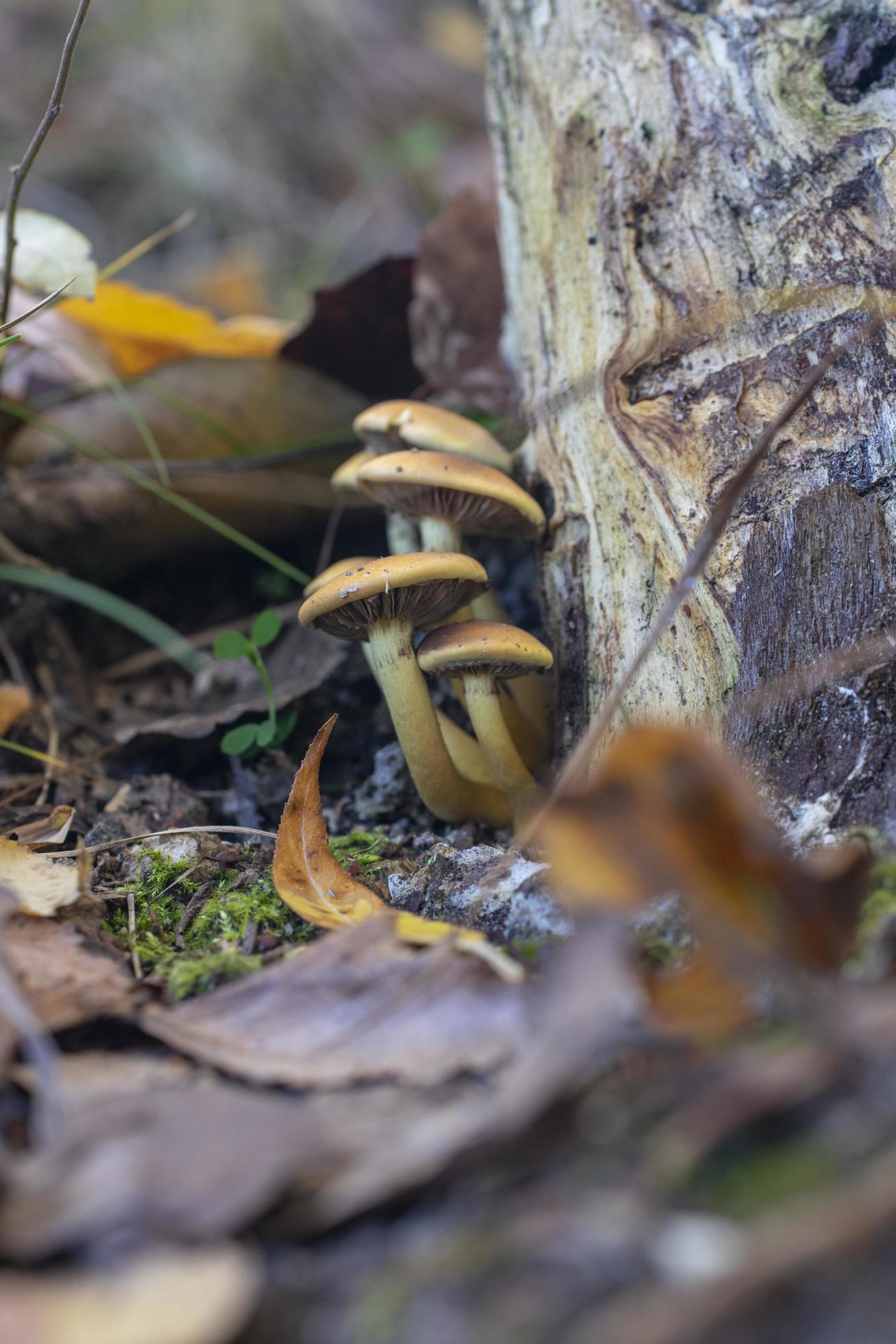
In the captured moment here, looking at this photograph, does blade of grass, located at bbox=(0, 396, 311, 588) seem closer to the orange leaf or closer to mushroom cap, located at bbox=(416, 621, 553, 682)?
mushroom cap, located at bbox=(416, 621, 553, 682)

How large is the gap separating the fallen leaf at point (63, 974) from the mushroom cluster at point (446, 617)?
2.95 ft

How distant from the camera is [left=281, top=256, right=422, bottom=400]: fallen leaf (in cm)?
344

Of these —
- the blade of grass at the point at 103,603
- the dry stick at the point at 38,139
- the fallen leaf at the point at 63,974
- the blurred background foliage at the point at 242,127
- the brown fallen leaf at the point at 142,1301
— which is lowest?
the brown fallen leaf at the point at 142,1301

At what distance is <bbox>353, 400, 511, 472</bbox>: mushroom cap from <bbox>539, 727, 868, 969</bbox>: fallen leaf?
165cm

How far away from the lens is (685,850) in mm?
1063

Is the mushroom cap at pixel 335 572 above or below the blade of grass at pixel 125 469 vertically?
below

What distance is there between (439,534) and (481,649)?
2.05 feet

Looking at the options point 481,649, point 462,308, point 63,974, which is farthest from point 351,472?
point 63,974

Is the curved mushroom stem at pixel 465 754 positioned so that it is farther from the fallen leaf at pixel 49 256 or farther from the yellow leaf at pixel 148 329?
the yellow leaf at pixel 148 329

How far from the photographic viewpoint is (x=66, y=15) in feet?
26.1

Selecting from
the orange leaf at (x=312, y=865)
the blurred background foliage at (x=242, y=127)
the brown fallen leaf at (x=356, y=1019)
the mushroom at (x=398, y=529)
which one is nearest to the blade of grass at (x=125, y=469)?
the mushroom at (x=398, y=529)

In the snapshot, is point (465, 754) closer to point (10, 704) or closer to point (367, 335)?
point (10, 704)

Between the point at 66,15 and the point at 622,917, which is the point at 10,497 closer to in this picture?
the point at 622,917

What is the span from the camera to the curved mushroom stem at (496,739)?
2.50 metres
